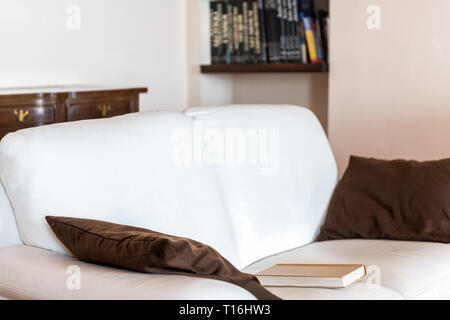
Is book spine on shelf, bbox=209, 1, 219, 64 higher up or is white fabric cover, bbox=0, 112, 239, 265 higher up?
book spine on shelf, bbox=209, 1, 219, 64

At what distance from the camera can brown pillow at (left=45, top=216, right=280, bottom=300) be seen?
1.39 meters

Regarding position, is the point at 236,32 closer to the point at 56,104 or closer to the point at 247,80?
the point at 247,80

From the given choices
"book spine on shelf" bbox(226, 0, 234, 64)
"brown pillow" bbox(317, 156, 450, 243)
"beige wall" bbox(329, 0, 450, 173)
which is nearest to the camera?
"brown pillow" bbox(317, 156, 450, 243)

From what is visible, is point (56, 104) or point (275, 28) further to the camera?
point (275, 28)

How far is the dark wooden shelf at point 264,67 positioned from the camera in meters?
3.70

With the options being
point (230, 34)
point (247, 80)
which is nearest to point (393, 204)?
point (230, 34)

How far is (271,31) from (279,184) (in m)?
1.73

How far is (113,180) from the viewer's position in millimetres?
1795

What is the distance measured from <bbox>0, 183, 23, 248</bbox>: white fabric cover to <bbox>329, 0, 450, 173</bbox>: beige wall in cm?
219

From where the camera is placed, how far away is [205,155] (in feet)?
6.94

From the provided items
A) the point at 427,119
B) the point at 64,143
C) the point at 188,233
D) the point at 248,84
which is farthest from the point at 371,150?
the point at 64,143

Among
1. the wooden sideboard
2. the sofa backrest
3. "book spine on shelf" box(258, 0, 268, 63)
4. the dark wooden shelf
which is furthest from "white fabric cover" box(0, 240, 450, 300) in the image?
"book spine on shelf" box(258, 0, 268, 63)

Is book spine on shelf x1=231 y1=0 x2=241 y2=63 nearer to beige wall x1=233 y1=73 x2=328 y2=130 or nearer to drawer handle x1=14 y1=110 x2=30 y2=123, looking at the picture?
beige wall x1=233 y1=73 x2=328 y2=130

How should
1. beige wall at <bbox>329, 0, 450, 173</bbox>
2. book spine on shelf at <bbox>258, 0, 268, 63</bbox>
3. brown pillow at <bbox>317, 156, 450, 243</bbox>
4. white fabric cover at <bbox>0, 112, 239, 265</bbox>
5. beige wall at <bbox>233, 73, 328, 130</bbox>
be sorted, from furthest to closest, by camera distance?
beige wall at <bbox>233, 73, 328, 130</bbox>
book spine on shelf at <bbox>258, 0, 268, 63</bbox>
beige wall at <bbox>329, 0, 450, 173</bbox>
brown pillow at <bbox>317, 156, 450, 243</bbox>
white fabric cover at <bbox>0, 112, 239, 265</bbox>
